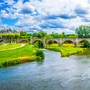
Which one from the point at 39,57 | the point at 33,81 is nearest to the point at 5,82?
the point at 33,81

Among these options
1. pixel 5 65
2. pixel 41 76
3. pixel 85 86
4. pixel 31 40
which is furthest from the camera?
pixel 31 40

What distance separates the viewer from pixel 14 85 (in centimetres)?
1675

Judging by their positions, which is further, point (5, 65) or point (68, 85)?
point (5, 65)

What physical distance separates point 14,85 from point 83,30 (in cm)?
8555

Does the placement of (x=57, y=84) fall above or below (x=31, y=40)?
below

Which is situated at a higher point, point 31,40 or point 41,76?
point 31,40

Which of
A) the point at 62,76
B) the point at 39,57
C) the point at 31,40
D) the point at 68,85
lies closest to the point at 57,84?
the point at 68,85

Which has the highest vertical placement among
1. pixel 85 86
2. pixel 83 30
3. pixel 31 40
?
pixel 83 30

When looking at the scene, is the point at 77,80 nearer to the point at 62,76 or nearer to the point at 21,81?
the point at 62,76

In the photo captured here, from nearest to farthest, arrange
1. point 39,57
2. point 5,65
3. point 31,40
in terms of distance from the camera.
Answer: point 5,65
point 39,57
point 31,40

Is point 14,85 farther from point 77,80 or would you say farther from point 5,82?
point 77,80

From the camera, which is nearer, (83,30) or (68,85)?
(68,85)

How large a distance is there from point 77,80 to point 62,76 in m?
2.77

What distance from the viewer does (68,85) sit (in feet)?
55.5
